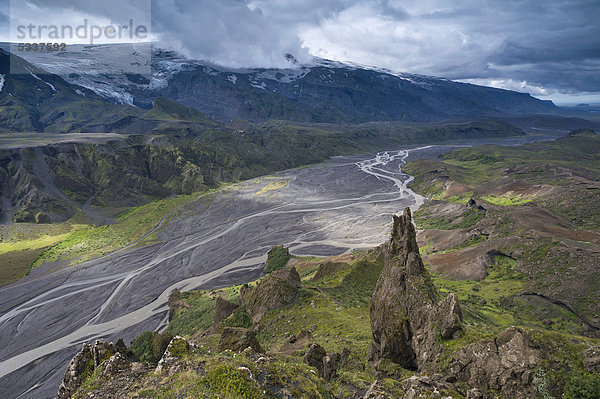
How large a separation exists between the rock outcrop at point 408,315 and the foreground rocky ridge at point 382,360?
0.23 ft

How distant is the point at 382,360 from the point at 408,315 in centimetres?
369

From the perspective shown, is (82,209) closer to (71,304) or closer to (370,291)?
(71,304)

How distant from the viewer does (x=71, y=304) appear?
67.8 meters

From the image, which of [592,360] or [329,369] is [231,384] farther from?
[592,360]

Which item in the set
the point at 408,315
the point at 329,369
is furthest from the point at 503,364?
the point at 329,369

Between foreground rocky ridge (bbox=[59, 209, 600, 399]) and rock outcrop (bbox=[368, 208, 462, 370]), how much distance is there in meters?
0.07

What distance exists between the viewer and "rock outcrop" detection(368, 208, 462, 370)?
19078 mm

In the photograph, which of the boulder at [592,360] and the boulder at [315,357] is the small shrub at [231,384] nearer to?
the boulder at [315,357]

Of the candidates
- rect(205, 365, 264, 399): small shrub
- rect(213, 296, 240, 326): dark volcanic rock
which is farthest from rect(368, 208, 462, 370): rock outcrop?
rect(213, 296, 240, 326): dark volcanic rock

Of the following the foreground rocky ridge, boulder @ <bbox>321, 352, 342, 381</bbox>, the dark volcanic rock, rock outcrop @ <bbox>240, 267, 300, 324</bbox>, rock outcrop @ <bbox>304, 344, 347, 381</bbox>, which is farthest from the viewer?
the dark volcanic rock

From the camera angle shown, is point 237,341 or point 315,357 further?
point 237,341

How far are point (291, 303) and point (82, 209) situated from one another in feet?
436

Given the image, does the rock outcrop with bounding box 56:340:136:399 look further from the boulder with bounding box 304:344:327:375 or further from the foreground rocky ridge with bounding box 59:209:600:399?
the boulder with bounding box 304:344:327:375

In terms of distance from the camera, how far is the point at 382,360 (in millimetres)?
21094
